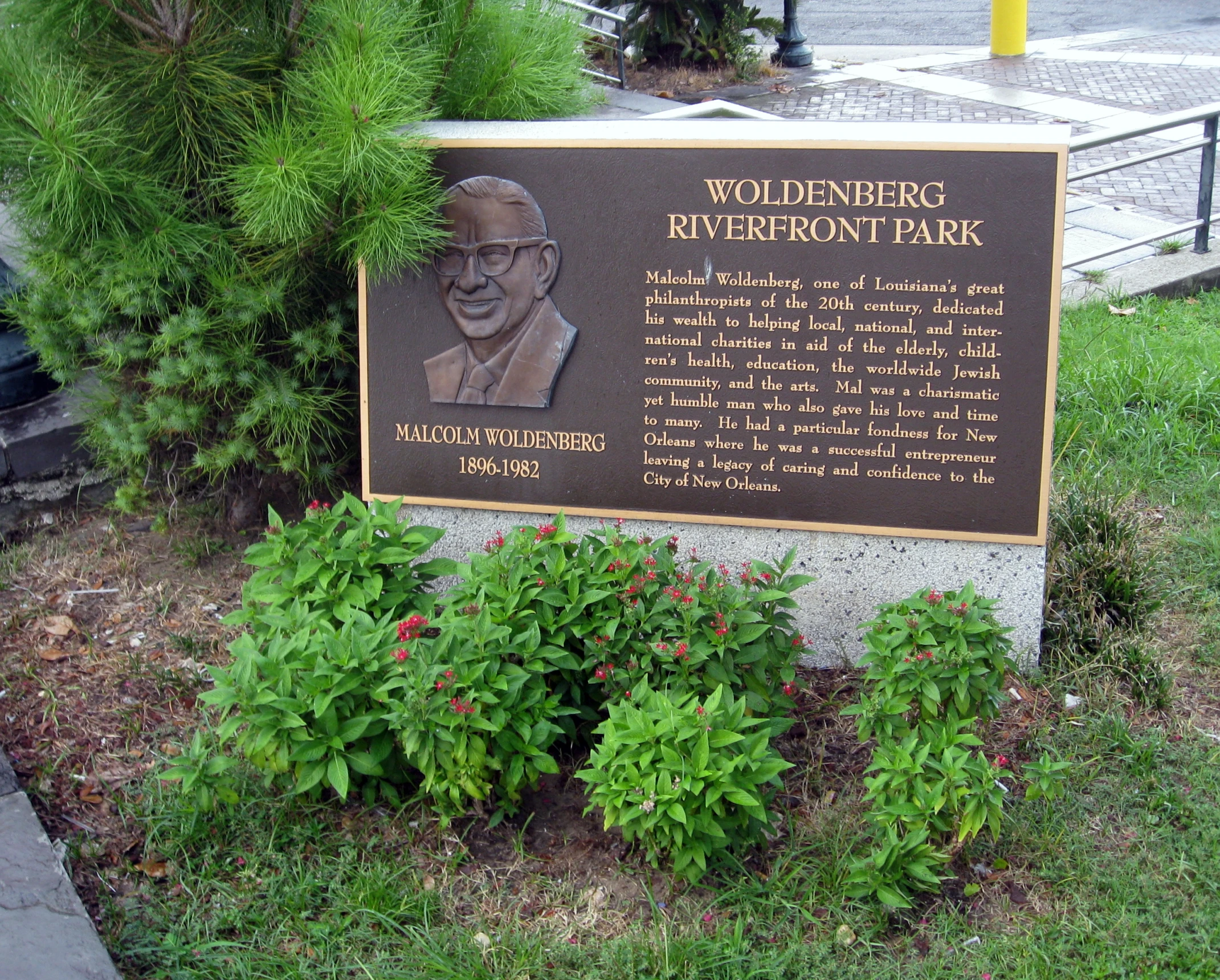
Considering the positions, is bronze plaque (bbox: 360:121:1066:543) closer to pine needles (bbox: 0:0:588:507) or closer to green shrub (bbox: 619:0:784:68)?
pine needles (bbox: 0:0:588:507)

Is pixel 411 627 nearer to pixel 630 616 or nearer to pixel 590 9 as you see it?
pixel 630 616

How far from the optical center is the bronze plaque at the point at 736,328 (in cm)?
346

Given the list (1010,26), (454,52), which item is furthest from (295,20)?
(1010,26)

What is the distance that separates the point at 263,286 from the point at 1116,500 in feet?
9.97

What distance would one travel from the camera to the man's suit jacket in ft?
12.4

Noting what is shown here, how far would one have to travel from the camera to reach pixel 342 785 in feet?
9.27

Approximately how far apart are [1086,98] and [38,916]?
37.4 ft

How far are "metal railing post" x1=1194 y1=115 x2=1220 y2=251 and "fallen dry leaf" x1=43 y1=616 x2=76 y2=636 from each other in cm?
636

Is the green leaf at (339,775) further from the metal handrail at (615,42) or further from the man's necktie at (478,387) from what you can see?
the metal handrail at (615,42)

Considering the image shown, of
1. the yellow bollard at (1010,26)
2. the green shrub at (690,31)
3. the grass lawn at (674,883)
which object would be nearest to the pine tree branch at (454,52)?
the grass lawn at (674,883)

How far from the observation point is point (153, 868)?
3.07 metres

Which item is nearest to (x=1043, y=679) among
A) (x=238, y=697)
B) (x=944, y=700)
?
(x=944, y=700)

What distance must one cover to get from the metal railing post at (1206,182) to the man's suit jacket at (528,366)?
190 inches

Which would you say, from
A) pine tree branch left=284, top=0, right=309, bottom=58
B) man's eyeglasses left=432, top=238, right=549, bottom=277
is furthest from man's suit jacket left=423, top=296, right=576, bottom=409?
pine tree branch left=284, top=0, right=309, bottom=58
